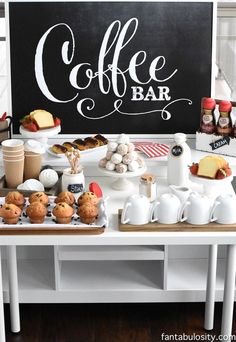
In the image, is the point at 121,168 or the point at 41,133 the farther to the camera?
the point at 41,133

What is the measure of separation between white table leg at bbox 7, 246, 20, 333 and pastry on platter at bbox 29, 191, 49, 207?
44cm

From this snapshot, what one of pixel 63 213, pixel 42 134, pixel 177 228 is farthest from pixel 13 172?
pixel 177 228

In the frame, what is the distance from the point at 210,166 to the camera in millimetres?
2773

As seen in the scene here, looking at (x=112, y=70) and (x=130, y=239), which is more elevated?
(x=112, y=70)

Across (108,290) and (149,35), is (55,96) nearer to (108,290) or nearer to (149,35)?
(149,35)

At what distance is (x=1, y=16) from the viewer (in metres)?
3.56

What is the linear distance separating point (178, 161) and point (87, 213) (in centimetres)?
56

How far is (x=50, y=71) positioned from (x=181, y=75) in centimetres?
57

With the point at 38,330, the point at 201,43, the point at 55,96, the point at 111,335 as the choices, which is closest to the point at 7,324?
the point at 38,330

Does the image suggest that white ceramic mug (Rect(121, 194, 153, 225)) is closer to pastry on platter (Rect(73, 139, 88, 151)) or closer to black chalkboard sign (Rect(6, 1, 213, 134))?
pastry on platter (Rect(73, 139, 88, 151))

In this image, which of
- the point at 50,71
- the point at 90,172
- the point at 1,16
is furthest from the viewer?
the point at 1,16

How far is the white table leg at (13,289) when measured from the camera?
9.80 ft

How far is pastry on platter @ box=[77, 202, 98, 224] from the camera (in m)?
2.52

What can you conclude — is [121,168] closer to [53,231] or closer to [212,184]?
[212,184]
